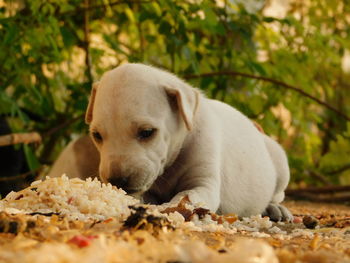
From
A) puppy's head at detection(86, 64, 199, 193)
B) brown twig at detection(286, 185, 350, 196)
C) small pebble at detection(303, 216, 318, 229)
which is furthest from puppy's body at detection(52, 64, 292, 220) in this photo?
brown twig at detection(286, 185, 350, 196)

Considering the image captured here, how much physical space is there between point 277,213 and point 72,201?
160 centimetres

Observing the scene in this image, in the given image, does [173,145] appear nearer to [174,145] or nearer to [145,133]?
[174,145]

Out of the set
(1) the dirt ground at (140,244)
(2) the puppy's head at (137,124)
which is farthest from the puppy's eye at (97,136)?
(1) the dirt ground at (140,244)

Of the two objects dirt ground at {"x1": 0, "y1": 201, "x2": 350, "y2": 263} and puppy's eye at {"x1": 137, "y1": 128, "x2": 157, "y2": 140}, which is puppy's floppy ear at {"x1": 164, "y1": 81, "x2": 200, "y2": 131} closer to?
puppy's eye at {"x1": 137, "y1": 128, "x2": 157, "y2": 140}

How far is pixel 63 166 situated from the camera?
3.70 meters

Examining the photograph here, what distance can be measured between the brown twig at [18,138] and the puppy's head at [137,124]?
1439 millimetres

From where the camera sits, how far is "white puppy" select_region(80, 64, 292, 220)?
2.82 meters

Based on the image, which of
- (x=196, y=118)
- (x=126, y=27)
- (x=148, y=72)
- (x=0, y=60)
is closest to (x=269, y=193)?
(x=196, y=118)

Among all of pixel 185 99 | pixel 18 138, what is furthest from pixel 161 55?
pixel 185 99

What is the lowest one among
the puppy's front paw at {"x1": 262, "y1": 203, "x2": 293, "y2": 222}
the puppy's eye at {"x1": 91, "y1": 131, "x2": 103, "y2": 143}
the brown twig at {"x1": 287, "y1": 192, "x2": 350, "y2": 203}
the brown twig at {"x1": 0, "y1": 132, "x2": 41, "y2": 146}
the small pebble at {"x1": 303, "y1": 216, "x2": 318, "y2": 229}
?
the brown twig at {"x1": 287, "y1": 192, "x2": 350, "y2": 203}

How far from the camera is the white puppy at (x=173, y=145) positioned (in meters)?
2.82

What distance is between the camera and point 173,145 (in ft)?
9.98

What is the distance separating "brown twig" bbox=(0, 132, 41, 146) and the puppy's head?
144 centimetres

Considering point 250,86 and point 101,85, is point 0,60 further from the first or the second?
point 250,86
